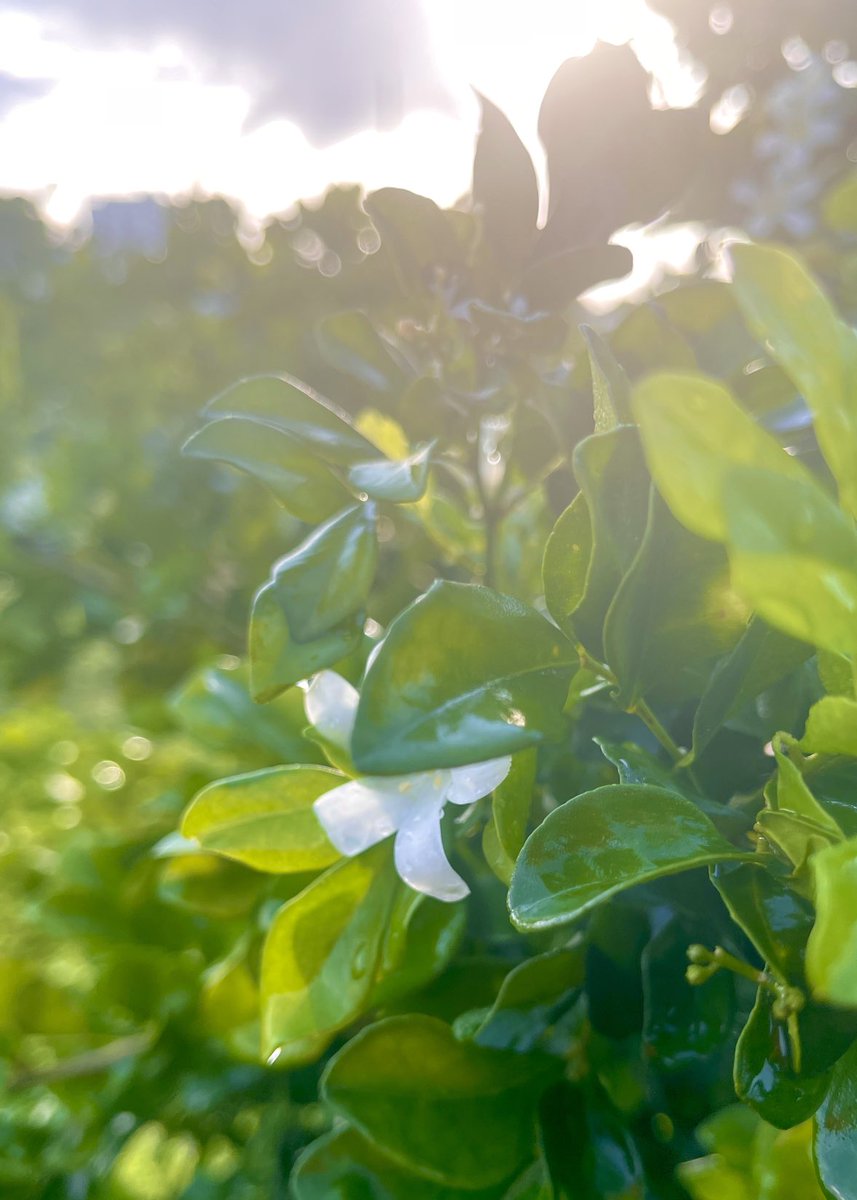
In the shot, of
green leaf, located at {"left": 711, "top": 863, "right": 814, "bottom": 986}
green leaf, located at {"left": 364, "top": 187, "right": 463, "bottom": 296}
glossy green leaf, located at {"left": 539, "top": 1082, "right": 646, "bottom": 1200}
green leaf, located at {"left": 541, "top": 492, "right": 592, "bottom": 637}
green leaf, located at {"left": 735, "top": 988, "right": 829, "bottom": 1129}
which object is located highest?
green leaf, located at {"left": 364, "top": 187, "right": 463, "bottom": 296}

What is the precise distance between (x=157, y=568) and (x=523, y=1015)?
1032 millimetres

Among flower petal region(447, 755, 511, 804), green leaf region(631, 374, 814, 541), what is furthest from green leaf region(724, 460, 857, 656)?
flower petal region(447, 755, 511, 804)

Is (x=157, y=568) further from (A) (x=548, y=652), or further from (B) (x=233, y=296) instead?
(A) (x=548, y=652)

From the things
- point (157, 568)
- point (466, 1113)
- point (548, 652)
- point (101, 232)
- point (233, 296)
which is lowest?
point (466, 1113)

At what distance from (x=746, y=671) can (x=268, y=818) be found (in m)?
0.22

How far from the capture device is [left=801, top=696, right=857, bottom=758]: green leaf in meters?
0.25

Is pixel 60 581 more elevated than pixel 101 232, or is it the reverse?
pixel 101 232

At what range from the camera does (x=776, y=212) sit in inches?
43.1

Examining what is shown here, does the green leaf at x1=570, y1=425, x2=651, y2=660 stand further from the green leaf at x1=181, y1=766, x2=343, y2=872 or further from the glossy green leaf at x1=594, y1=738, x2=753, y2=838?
the green leaf at x1=181, y1=766, x2=343, y2=872

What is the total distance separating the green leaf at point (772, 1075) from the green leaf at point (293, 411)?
26 cm

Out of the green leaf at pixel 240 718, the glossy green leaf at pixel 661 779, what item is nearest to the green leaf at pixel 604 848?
the glossy green leaf at pixel 661 779

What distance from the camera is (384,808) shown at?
381 mm

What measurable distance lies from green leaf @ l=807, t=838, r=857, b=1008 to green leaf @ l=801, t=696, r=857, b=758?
57 millimetres

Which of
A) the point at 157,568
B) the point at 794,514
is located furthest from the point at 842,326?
the point at 157,568
